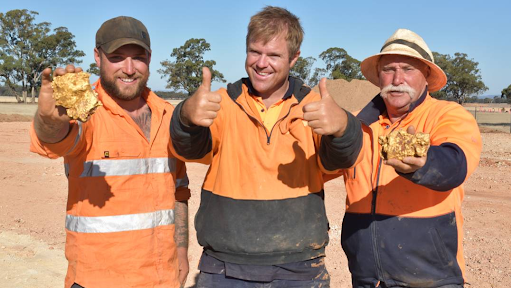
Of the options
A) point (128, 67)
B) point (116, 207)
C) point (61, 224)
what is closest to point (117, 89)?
point (128, 67)

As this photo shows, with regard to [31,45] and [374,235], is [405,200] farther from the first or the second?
[31,45]

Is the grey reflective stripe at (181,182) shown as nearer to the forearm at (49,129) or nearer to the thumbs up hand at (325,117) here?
the forearm at (49,129)

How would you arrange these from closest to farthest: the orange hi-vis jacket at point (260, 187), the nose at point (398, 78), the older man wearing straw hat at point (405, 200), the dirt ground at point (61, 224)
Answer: the orange hi-vis jacket at point (260, 187), the older man wearing straw hat at point (405, 200), the nose at point (398, 78), the dirt ground at point (61, 224)

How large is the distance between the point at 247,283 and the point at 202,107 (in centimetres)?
102

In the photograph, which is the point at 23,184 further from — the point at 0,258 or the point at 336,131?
the point at 336,131

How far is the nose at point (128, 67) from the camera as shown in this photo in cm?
298

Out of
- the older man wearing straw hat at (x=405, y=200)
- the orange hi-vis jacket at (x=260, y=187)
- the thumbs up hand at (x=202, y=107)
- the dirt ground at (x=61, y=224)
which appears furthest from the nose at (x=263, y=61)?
the dirt ground at (x=61, y=224)

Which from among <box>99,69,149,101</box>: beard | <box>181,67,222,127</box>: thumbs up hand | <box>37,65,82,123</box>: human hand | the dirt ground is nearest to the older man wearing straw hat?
<box>181,67,222,127</box>: thumbs up hand

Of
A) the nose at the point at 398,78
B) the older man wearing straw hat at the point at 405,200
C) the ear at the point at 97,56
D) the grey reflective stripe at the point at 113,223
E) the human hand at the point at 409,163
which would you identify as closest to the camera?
the human hand at the point at 409,163

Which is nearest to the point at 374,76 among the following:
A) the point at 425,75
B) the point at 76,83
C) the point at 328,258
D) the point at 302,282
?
the point at 425,75

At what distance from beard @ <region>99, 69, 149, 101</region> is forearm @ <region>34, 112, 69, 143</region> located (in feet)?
1.92

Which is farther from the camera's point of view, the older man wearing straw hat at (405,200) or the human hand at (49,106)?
the older man wearing straw hat at (405,200)

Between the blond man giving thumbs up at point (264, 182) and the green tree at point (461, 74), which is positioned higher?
the green tree at point (461, 74)

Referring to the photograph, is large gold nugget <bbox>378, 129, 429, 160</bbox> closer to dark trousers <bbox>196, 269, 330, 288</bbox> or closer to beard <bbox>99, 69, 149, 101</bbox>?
dark trousers <bbox>196, 269, 330, 288</bbox>
